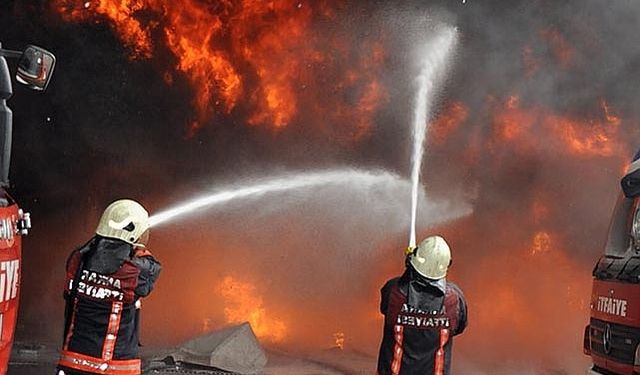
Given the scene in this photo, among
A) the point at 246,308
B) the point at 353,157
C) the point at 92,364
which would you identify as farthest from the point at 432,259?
the point at 353,157

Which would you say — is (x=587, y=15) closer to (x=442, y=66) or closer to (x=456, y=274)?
(x=442, y=66)

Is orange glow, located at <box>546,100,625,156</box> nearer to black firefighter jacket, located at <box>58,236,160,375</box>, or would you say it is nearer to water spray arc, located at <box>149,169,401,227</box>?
water spray arc, located at <box>149,169,401,227</box>

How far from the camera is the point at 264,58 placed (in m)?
17.4

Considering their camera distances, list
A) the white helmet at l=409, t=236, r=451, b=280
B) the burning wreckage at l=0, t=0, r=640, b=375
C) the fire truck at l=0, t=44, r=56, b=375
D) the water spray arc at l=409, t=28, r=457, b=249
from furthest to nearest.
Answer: the water spray arc at l=409, t=28, r=457, b=249
the burning wreckage at l=0, t=0, r=640, b=375
the white helmet at l=409, t=236, r=451, b=280
the fire truck at l=0, t=44, r=56, b=375

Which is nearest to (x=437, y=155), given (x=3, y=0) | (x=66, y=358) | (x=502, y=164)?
(x=502, y=164)

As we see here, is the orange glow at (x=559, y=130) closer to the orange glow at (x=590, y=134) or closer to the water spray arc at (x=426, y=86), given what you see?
the orange glow at (x=590, y=134)

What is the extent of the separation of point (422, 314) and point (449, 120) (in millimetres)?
11780

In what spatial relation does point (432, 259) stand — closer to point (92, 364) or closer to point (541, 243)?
point (92, 364)

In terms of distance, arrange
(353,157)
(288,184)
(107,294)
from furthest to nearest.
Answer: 1. (288,184)
2. (353,157)
3. (107,294)

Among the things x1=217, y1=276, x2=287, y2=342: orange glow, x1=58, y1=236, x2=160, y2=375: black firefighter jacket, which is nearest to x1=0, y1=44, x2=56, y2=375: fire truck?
x1=58, y1=236, x2=160, y2=375: black firefighter jacket

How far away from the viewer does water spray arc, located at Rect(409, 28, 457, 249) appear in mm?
17125

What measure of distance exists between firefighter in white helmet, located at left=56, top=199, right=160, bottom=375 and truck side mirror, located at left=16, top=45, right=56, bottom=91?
2.88 ft

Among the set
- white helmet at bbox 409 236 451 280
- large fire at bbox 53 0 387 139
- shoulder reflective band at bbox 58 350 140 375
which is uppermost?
large fire at bbox 53 0 387 139

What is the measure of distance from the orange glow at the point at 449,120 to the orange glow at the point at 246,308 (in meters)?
4.78
